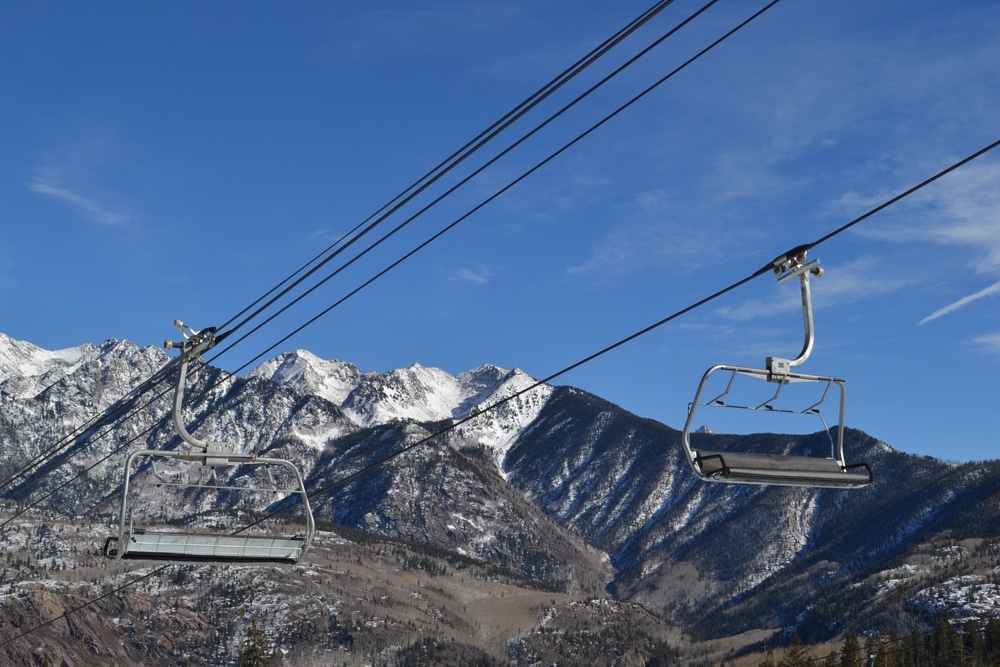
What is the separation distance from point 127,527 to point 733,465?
1248 centimetres

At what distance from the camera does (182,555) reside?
74.9 ft

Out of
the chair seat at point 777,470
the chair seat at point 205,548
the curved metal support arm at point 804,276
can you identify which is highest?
the curved metal support arm at point 804,276

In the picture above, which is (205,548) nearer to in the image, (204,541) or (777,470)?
(204,541)

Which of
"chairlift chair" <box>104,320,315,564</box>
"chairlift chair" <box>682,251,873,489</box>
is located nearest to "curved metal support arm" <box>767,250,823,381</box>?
"chairlift chair" <box>682,251,873,489</box>

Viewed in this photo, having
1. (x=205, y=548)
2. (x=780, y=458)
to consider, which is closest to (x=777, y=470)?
(x=780, y=458)

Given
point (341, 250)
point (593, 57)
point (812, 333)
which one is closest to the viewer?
point (812, 333)

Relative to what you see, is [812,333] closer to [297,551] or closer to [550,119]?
[550,119]

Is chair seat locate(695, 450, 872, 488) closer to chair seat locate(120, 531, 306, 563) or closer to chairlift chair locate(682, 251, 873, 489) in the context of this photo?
chairlift chair locate(682, 251, 873, 489)

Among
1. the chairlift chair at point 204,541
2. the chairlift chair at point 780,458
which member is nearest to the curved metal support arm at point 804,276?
the chairlift chair at point 780,458

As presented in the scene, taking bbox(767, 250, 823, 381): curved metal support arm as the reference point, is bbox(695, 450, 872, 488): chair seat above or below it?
below

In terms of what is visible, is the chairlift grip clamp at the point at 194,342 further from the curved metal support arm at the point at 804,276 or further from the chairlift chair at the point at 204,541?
the curved metal support arm at the point at 804,276

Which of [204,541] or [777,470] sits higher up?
[777,470]

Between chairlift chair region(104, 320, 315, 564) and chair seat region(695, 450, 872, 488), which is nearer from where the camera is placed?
chair seat region(695, 450, 872, 488)

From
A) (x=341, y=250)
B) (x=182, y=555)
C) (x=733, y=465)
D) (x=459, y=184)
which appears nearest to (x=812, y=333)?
(x=733, y=465)
